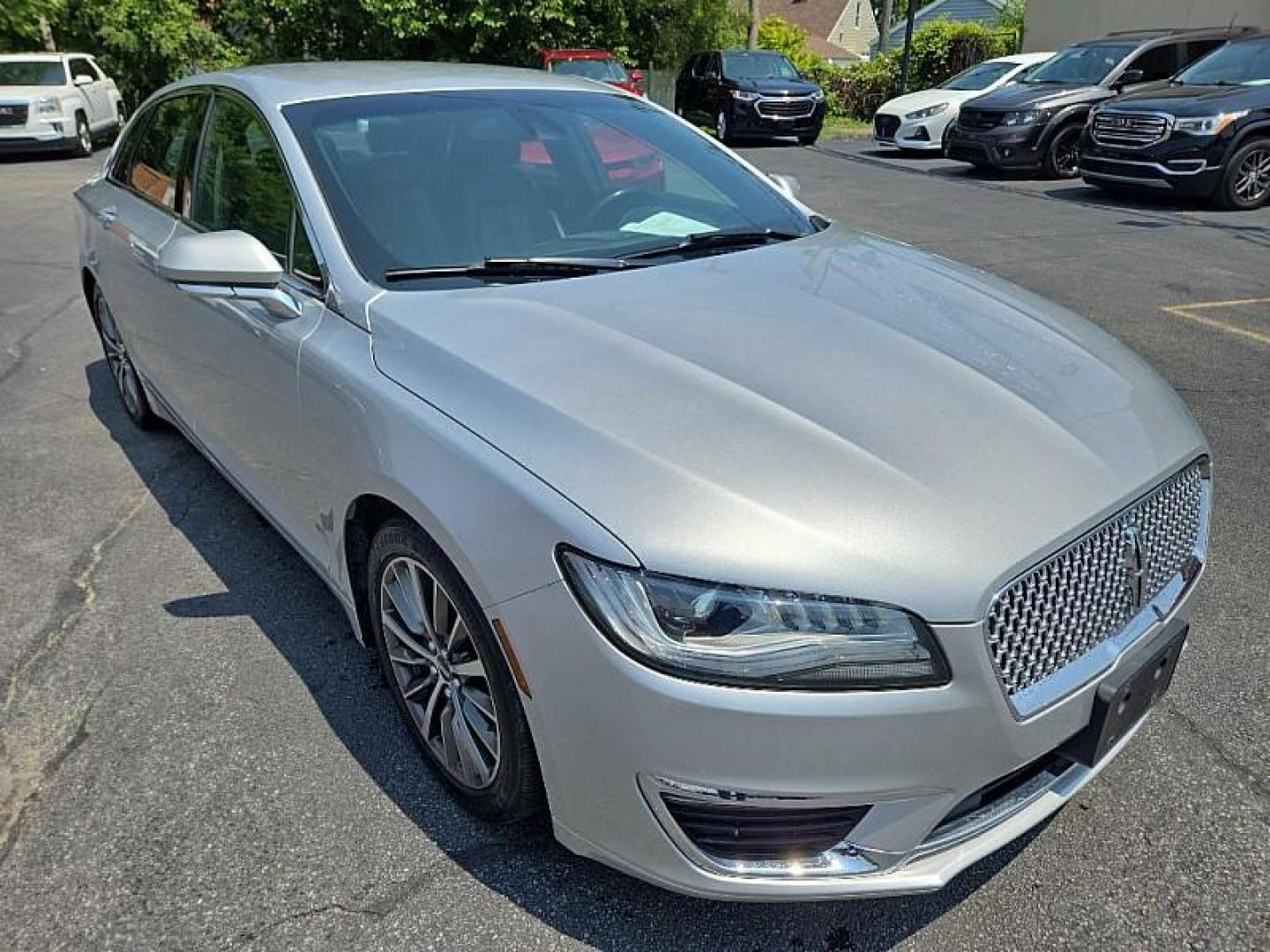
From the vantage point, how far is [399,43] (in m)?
21.7

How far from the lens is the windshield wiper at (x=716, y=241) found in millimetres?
2809

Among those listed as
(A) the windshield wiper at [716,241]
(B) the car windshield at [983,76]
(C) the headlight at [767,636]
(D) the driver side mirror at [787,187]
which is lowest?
(C) the headlight at [767,636]

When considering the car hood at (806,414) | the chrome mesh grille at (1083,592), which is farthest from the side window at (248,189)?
the chrome mesh grille at (1083,592)

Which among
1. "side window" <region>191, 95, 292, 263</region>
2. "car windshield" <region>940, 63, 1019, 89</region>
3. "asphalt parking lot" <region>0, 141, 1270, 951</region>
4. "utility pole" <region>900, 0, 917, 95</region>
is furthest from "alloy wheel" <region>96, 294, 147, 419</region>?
"utility pole" <region>900, 0, 917, 95</region>

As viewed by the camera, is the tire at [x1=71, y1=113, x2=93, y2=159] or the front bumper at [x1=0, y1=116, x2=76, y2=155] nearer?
the front bumper at [x1=0, y1=116, x2=76, y2=155]

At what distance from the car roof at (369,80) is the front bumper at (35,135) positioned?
15197 mm

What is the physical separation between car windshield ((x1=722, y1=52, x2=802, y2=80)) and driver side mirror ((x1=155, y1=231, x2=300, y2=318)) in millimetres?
17545

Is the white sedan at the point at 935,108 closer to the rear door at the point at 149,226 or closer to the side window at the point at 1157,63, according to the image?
the side window at the point at 1157,63

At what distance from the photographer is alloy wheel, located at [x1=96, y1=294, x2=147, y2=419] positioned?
178 inches

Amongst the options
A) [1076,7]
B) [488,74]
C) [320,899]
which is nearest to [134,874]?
[320,899]

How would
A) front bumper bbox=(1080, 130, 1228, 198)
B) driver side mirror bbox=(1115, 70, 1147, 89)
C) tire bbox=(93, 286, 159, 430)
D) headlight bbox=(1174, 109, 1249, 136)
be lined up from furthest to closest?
driver side mirror bbox=(1115, 70, 1147, 89) < front bumper bbox=(1080, 130, 1228, 198) < headlight bbox=(1174, 109, 1249, 136) < tire bbox=(93, 286, 159, 430)

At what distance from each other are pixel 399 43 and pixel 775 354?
73.1 ft

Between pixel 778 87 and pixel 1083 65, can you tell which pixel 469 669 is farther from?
pixel 778 87

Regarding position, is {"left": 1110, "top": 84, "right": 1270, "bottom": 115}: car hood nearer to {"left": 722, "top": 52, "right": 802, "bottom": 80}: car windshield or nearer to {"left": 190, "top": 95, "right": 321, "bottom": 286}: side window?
{"left": 722, "top": 52, "right": 802, "bottom": 80}: car windshield
